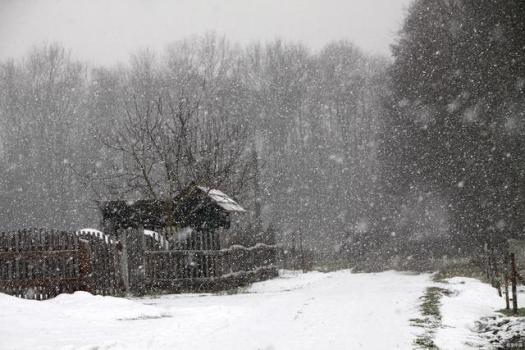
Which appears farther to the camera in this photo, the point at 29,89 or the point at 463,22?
the point at 29,89

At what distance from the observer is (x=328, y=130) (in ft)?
197

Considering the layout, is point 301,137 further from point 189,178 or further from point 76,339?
point 76,339

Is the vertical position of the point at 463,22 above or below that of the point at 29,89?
below

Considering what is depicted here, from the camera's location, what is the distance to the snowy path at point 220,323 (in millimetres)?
8797

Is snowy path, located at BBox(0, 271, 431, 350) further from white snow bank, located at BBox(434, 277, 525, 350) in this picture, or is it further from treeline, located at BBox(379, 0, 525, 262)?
treeline, located at BBox(379, 0, 525, 262)

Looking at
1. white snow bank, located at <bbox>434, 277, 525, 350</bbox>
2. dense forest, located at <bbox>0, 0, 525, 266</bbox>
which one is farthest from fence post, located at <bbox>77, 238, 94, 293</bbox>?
dense forest, located at <bbox>0, 0, 525, 266</bbox>

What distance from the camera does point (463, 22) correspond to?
101 feet

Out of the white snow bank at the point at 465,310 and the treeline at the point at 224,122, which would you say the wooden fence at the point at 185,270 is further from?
the treeline at the point at 224,122

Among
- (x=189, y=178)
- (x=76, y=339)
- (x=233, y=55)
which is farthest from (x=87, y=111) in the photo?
(x=76, y=339)

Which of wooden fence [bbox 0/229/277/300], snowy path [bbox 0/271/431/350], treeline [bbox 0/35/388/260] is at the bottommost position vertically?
snowy path [bbox 0/271/431/350]

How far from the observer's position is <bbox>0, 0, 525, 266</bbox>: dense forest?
95.6 feet

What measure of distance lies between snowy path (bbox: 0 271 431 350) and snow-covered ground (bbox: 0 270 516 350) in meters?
0.01

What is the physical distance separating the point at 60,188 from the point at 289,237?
64.9ft

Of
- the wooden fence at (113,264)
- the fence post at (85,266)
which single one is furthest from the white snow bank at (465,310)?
the fence post at (85,266)
